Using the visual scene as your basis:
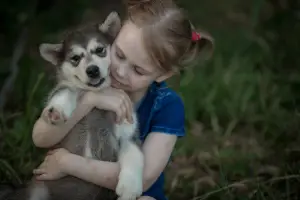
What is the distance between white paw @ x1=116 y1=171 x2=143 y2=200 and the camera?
99.8 inches

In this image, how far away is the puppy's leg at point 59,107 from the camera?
251cm

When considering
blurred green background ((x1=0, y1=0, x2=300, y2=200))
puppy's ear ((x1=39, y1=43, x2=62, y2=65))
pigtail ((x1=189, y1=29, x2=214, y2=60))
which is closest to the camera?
puppy's ear ((x1=39, y1=43, x2=62, y2=65))

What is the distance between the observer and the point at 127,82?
8.58 ft

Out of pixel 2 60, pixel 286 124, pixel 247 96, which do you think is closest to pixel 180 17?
pixel 286 124

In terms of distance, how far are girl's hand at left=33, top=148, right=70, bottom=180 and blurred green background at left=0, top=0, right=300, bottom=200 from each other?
0.32 meters

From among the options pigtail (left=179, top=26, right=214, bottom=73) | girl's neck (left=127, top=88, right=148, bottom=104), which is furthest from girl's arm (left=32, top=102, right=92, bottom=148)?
pigtail (left=179, top=26, right=214, bottom=73)

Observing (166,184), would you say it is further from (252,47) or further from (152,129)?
(252,47)

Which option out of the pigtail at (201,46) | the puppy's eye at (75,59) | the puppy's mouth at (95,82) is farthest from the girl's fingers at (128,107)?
the pigtail at (201,46)

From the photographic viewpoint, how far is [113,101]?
2586mm

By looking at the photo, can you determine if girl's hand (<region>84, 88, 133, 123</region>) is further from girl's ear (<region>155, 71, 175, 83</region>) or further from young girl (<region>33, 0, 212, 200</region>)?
girl's ear (<region>155, 71, 175, 83</region>)

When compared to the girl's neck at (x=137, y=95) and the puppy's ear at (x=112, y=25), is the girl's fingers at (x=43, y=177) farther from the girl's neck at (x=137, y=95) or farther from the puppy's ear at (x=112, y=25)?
the puppy's ear at (x=112, y=25)

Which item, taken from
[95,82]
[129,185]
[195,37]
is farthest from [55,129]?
[195,37]

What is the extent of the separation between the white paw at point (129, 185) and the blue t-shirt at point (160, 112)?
24cm

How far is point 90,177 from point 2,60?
241 centimetres
